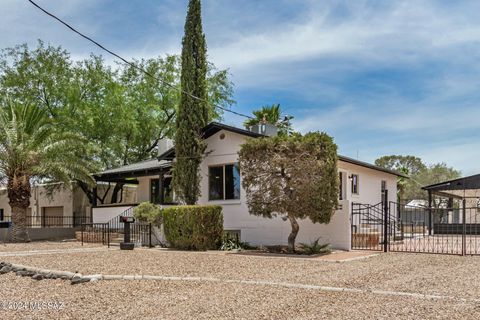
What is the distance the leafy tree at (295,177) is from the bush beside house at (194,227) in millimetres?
1732

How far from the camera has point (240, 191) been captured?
62.4 ft

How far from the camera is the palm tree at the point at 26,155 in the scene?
2192 centimetres

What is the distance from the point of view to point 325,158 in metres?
14.8

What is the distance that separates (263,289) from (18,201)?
57.0ft

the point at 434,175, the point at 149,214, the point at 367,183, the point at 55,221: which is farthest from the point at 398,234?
the point at 434,175

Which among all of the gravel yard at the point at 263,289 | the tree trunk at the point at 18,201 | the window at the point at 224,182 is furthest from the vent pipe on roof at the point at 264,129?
the tree trunk at the point at 18,201

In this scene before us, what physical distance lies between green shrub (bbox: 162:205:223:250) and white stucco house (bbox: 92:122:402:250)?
1.93 meters

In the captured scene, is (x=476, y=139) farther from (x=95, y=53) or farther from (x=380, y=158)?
(x=380, y=158)

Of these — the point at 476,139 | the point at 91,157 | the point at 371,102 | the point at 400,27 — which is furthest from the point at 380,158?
the point at 400,27

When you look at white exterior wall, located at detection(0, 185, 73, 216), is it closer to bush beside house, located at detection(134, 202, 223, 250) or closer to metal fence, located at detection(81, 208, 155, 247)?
metal fence, located at detection(81, 208, 155, 247)

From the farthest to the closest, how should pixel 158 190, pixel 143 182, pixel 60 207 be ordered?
pixel 60 207 < pixel 143 182 < pixel 158 190

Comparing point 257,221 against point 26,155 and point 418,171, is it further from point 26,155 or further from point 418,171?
point 418,171

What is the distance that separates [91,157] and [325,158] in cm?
1775

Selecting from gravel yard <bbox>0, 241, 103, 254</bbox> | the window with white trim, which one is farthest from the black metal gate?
gravel yard <bbox>0, 241, 103, 254</bbox>
